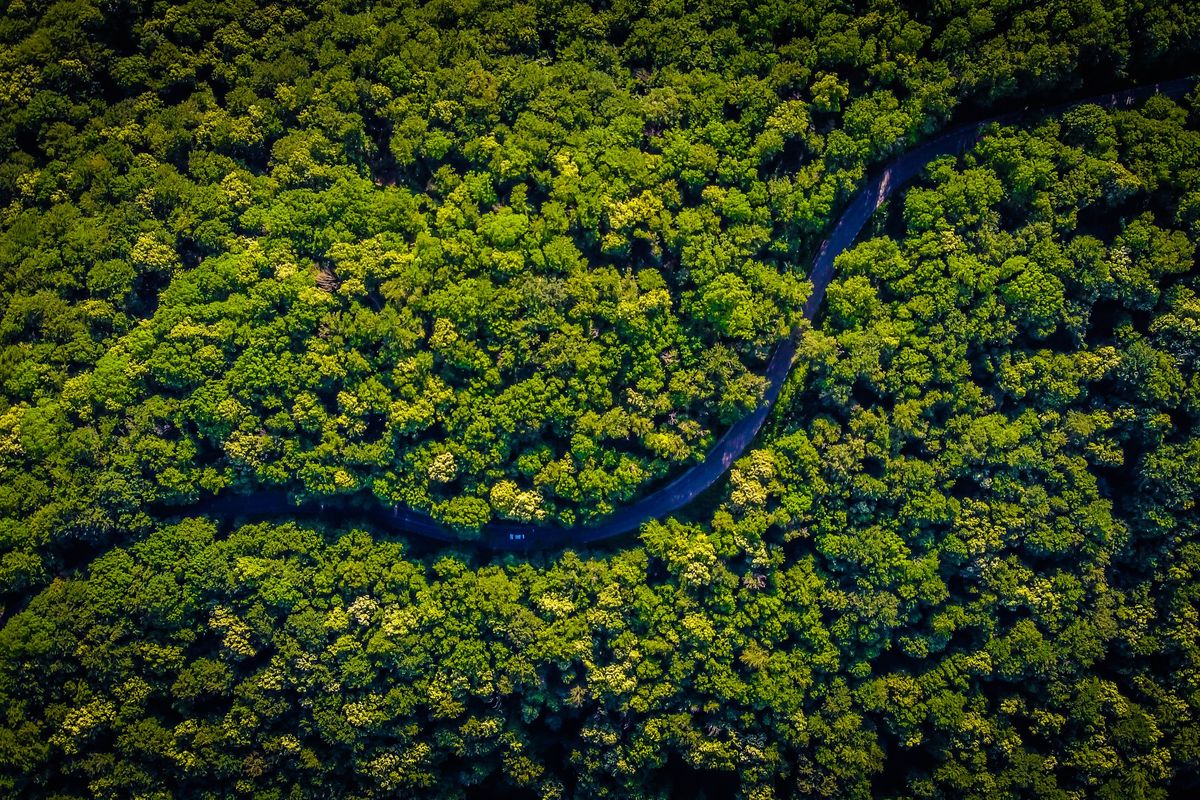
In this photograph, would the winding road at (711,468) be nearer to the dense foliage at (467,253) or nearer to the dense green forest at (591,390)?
the dense green forest at (591,390)

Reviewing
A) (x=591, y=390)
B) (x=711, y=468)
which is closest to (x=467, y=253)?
(x=591, y=390)

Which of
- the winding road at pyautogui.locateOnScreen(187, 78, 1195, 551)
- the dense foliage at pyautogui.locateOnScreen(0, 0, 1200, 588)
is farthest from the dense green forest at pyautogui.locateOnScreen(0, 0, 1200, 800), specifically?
the winding road at pyautogui.locateOnScreen(187, 78, 1195, 551)

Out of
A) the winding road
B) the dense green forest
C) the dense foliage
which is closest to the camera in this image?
the dense foliage

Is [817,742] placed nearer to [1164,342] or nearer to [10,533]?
[1164,342]

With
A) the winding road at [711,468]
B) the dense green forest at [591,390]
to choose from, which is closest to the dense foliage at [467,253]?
the dense green forest at [591,390]

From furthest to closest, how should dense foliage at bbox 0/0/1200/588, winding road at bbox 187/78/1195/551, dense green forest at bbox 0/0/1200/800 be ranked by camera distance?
winding road at bbox 187/78/1195/551 → dense green forest at bbox 0/0/1200/800 → dense foliage at bbox 0/0/1200/588

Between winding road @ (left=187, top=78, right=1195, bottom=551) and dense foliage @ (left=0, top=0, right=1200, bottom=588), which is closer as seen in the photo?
dense foliage @ (left=0, top=0, right=1200, bottom=588)

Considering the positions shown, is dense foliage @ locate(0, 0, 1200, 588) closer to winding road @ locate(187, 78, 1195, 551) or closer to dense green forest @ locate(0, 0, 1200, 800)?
dense green forest @ locate(0, 0, 1200, 800)

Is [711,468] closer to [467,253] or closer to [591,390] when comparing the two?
[591,390]
